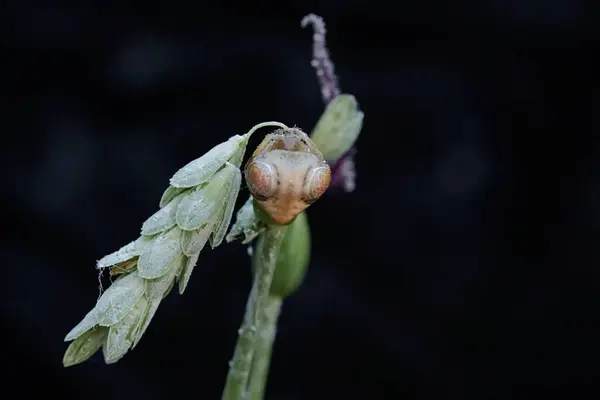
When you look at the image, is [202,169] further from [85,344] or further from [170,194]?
[85,344]

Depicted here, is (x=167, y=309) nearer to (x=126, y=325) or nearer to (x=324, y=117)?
(x=324, y=117)

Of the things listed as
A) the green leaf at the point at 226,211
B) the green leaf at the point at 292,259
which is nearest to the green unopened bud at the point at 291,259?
the green leaf at the point at 292,259

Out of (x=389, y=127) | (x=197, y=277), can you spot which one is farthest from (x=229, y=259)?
(x=389, y=127)

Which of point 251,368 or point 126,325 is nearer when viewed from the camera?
point 126,325

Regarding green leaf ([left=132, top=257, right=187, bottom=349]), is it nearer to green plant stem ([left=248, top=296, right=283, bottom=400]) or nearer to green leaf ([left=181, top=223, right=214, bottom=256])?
green leaf ([left=181, top=223, right=214, bottom=256])

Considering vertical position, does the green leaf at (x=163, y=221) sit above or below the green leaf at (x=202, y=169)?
below

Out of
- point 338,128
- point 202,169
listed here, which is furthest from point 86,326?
point 338,128

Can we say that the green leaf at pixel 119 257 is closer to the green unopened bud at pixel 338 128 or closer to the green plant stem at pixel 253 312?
the green plant stem at pixel 253 312

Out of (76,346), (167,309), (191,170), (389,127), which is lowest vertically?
(76,346)
